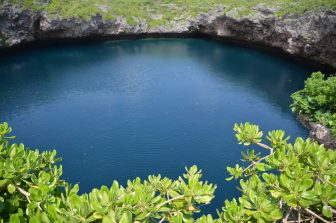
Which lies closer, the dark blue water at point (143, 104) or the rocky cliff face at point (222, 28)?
the dark blue water at point (143, 104)

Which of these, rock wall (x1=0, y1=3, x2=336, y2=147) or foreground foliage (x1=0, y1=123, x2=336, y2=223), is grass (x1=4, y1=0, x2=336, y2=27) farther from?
foreground foliage (x1=0, y1=123, x2=336, y2=223)

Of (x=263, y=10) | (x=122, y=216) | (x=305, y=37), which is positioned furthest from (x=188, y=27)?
(x=122, y=216)

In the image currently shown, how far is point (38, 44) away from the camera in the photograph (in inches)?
1123

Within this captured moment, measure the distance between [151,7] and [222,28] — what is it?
809cm

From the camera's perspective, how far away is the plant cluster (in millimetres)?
12391

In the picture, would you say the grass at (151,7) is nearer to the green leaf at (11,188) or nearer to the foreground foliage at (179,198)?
the foreground foliage at (179,198)

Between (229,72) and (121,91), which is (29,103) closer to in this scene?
(121,91)

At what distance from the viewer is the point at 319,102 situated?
12.7 m

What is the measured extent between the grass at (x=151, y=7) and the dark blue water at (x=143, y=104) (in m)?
3.58

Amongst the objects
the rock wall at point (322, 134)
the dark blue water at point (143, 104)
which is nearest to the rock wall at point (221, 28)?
the dark blue water at point (143, 104)

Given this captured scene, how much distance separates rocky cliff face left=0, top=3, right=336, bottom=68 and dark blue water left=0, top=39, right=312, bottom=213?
142cm

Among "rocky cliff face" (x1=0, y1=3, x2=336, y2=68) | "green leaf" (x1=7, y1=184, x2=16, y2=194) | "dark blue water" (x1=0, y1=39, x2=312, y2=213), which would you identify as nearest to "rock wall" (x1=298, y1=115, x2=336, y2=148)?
"dark blue water" (x1=0, y1=39, x2=312, y2=213)

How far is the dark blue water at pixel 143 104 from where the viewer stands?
40.0ft

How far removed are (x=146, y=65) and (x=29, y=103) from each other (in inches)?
363
